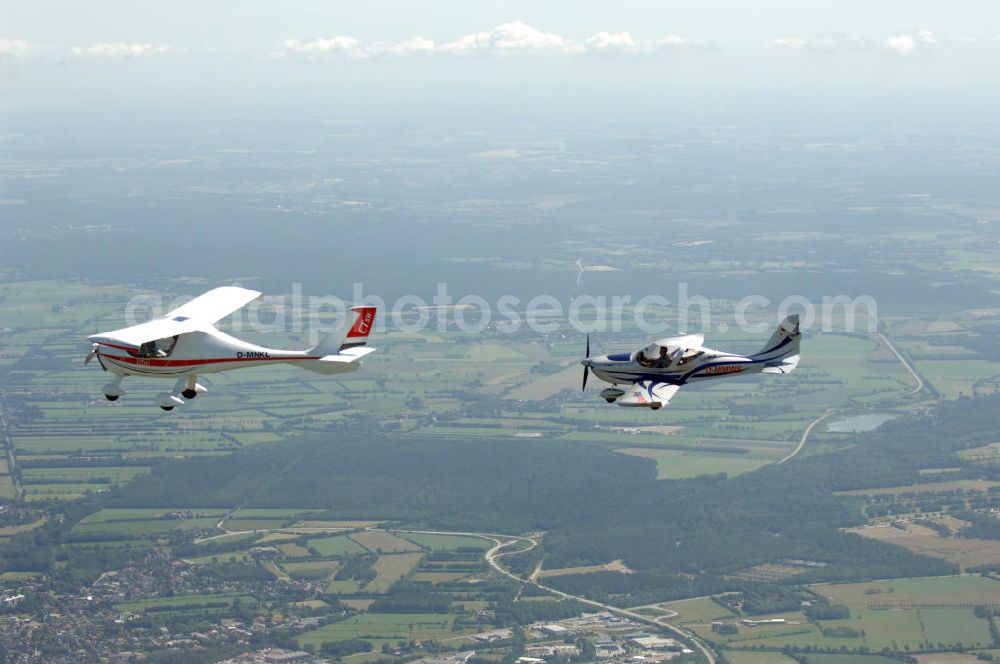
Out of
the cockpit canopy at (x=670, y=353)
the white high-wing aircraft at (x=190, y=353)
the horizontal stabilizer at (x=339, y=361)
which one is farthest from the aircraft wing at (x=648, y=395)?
the white high-wing aircraft at (x=190, y=353)

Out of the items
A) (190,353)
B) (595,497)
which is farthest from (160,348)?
(595,497)

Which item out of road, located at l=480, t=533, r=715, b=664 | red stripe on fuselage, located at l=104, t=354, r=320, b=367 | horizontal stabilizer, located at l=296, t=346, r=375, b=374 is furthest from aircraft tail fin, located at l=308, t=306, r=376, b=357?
road, located at l=480, t=533, r=715, b=664

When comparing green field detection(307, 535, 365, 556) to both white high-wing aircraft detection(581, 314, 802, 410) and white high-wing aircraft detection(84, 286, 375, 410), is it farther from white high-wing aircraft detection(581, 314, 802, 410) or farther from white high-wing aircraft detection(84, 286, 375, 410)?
white high-wing aircraft detection(581, 314, 802, 410)

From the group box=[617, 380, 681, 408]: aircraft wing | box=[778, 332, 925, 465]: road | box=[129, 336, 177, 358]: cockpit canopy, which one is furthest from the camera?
box=[778, 332, 925, 465]: road

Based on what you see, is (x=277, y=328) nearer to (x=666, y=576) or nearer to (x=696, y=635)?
(x=666, y=576)

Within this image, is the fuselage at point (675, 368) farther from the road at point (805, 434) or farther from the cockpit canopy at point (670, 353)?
the road at point (805, 434)

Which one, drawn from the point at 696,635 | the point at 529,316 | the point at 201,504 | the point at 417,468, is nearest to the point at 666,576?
the point at 696,635

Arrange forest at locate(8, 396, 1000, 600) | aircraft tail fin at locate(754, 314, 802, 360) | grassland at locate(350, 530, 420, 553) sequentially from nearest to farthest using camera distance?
aircraft tail fin at locate(754, 314, 802, 360) → grassland at locate(350, 530, 420, 553) → forest at locate(8, 396, 1000, 600)
